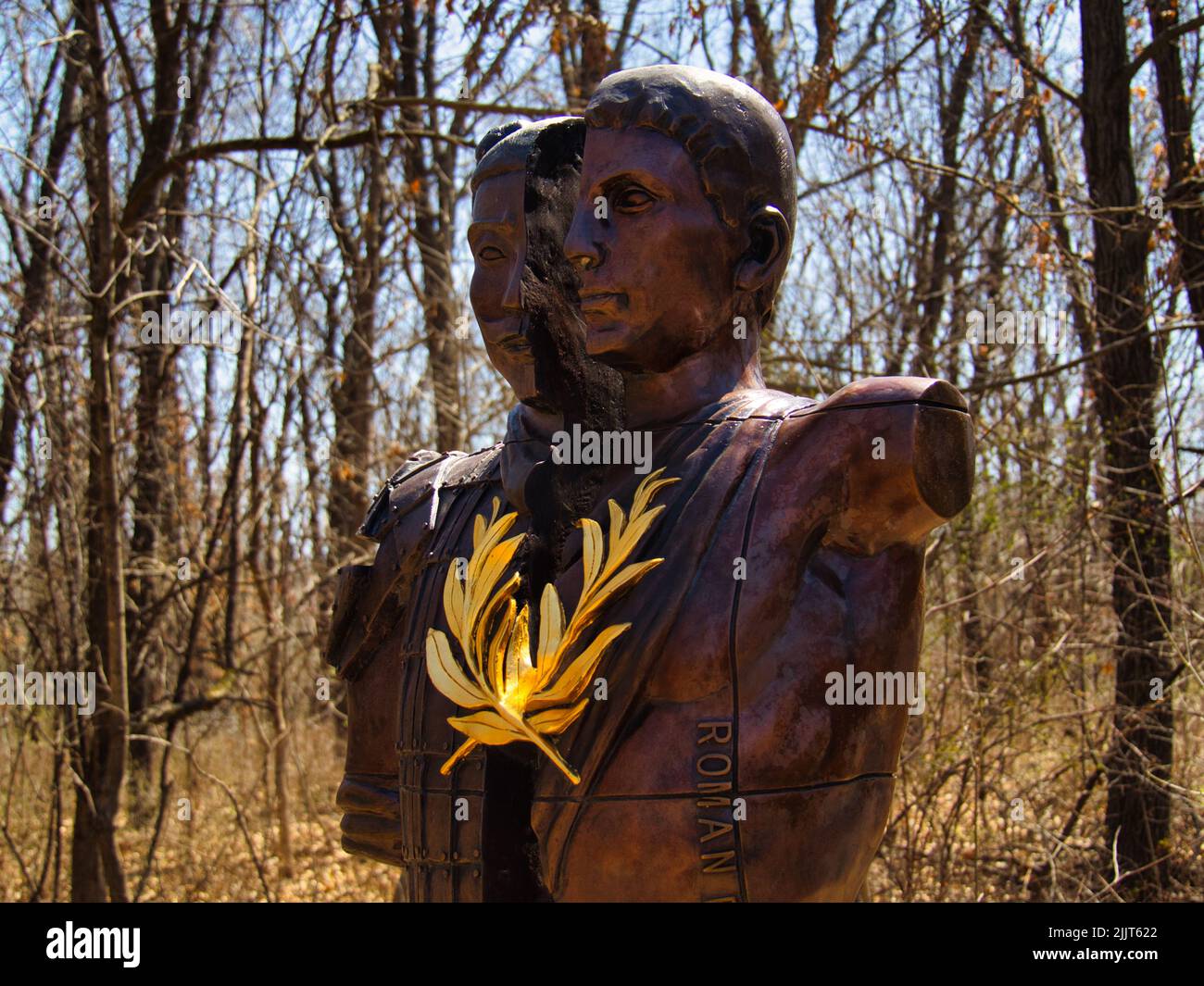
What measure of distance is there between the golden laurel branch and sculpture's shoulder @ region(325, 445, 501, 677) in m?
0.41

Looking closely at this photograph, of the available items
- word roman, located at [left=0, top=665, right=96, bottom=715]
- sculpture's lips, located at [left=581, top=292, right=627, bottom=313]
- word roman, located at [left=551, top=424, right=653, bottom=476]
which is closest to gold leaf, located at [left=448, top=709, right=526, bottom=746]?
word roman, located at [left=551, top=424, right=653, bottom=476]

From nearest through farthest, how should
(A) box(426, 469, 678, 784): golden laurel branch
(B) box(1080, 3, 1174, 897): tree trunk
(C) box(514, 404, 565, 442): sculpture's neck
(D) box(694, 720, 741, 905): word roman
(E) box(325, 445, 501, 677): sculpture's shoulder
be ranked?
1. (D) box(694, 720, 741, 905): word roman
2. (A) box(426, 469, 678, 784): golden laurel branch
3. (C) box(514, 404, 565, 442): sculpture's neck
4. (E) box(325, 445, 501, 677): sculpture's shoulder
5. (B) box(1080, 3, 1174, 897): tree trunk

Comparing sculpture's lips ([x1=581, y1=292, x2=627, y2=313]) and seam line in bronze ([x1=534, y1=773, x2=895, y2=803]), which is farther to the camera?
sculpture's lips ([x1=581, y1=292, x2=627, y2=313])

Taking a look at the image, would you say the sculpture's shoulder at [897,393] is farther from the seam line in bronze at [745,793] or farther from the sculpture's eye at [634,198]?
the seam line in bronze at [745,793]

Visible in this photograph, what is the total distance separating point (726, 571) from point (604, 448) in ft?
1.56

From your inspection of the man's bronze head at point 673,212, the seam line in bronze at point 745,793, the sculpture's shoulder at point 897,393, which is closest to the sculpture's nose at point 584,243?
the man's bronze head at point 673,212

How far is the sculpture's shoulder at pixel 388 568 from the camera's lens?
10.2ft

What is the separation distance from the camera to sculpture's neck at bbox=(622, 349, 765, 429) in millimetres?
2725
